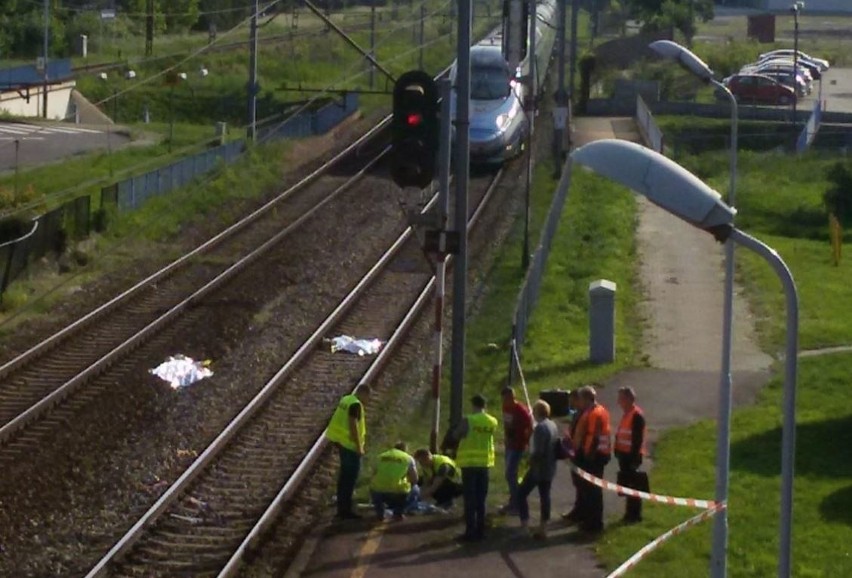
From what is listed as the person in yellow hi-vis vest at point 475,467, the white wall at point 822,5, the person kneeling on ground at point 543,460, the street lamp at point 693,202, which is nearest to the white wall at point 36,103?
the person in yellow hi-vis vest at point 475,467

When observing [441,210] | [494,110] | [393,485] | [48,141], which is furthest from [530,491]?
[48,141]

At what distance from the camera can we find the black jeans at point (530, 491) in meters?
13.4

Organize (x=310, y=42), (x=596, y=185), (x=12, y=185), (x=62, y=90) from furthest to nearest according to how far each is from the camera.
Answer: (x=310, y=42)
(x=62, y=90)
(x=596, y=185)
(x=12, y=185)

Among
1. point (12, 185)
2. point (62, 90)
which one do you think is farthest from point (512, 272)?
point (62, 90)

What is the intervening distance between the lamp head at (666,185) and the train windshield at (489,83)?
29.0m

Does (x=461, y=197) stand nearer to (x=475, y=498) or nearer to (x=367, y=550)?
(x=475, y=498)

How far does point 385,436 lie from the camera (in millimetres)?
17203

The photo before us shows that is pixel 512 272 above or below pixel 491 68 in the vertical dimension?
below

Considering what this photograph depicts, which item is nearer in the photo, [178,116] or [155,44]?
[178,116]

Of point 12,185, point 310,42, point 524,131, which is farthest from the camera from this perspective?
point 310,42

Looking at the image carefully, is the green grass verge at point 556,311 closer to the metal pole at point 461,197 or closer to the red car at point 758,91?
the metal pole at point 461,197

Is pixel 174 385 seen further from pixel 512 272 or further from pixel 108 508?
pixel 512 272

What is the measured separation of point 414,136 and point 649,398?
5.07 m

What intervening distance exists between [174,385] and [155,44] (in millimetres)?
53107
